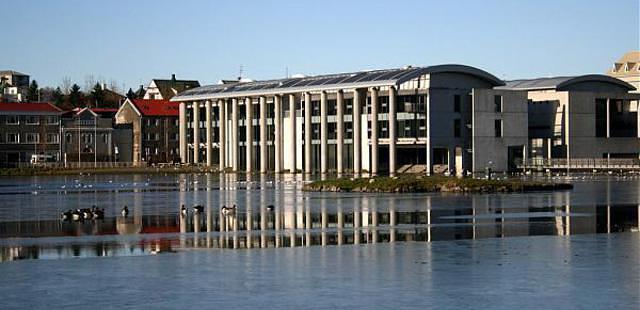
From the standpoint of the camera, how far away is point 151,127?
147m

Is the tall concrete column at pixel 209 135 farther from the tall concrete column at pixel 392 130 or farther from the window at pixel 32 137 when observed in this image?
the tall concrete column at pixel 392 130

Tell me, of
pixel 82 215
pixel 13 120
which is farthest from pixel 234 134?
pixel 82 215

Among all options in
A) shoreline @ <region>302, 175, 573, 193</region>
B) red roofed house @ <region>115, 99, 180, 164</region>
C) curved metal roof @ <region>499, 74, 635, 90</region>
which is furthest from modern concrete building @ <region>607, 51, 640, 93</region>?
shoreline @ <region>302, 175, 573, 193</region>

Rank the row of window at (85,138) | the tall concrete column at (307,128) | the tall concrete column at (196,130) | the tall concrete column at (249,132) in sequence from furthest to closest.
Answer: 1. the row of window at (85,138)
2. the tall concrete column at (196,130)
3. the tall concrete column at (249,132)
4. the tall concrete column at (307,128)

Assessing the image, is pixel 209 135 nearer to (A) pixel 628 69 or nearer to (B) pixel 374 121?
(B) pixel 374 121

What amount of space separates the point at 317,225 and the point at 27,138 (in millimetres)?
108750

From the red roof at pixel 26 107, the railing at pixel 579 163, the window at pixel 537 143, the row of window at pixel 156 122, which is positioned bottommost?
the railing at pixel 579 163

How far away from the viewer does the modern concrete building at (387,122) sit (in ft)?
327

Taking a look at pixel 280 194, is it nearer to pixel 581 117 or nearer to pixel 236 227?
pixel 236 227

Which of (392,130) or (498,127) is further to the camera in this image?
(392,130)

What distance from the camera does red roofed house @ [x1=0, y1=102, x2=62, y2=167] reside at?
453 ft

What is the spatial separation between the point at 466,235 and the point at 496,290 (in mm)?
11351

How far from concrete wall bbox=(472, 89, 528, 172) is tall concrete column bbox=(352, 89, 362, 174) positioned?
36.1 feet

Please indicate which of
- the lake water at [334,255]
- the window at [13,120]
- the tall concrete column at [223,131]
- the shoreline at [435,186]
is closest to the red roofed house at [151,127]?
the window at [13,120]
